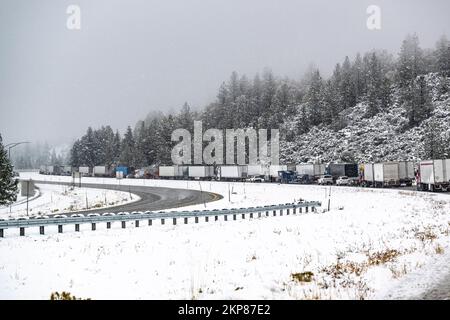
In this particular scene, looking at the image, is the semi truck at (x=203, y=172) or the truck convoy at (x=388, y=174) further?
the semi truck at (x=203, y=172)

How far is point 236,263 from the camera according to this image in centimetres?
1172

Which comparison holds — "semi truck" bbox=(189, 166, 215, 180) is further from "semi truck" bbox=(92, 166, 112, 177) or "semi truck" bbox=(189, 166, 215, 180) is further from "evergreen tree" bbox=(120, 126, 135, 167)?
"evergreen tree" bbox=(120, 126, 135, 167)

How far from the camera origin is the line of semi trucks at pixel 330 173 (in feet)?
141

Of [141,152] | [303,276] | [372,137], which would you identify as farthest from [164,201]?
[141,152]

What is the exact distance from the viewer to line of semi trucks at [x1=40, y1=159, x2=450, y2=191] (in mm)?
43031

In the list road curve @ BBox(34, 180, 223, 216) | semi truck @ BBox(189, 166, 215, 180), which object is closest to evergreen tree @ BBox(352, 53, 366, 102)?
semi truck @ BBox(189, 166, 215, 180)

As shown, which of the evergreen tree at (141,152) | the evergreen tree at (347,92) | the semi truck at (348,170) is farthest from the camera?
the evergreen tree at (141,152)

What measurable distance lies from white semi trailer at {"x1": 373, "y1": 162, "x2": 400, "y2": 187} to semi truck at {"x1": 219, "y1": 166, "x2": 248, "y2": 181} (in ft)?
117

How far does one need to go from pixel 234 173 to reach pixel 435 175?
Result: 50240 millimetres

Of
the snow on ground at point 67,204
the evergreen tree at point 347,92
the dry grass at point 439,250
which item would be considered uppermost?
the evergreen tree at point 347,92

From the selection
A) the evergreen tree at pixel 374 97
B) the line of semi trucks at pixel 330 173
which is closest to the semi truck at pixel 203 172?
the line of semi trucks at pixel 330 173

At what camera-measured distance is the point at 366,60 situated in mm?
135125

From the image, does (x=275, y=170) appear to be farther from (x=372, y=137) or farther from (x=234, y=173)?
(x=372, y=137)

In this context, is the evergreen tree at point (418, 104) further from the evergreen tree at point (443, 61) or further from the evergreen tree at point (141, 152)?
the evergreen tree at point (141, 152)
